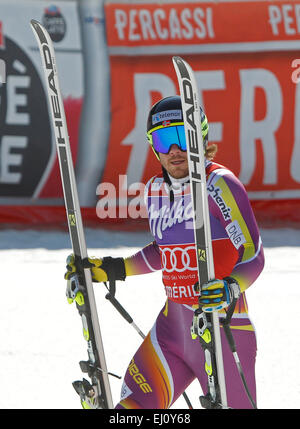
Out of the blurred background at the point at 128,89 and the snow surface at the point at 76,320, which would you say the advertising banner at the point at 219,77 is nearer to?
the blurred background at the point at 128,89

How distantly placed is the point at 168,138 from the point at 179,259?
477 millimetres

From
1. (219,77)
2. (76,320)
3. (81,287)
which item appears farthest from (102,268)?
(219,77)

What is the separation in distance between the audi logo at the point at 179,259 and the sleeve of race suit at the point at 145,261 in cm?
22

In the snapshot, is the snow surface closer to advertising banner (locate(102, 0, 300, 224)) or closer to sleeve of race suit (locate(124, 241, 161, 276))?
advertising banner (locate(102, 0, 300, 224))

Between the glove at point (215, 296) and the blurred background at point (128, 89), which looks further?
the blurred background at point (128, 89)

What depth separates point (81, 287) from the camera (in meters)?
3.66

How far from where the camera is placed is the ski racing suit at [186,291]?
3.40 m

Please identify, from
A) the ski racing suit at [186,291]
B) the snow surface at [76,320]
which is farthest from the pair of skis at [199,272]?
the snow surface at [76,320]

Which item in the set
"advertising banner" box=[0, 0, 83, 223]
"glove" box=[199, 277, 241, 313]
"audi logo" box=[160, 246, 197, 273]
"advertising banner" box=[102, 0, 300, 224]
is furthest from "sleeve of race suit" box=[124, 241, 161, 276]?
"advertising banner" box=[0, 0, 83, 223]

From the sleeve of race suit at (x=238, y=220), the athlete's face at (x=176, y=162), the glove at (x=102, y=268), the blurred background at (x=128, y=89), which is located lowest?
the glove at (x=102, y=268)

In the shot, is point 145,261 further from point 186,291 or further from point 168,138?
point 168,138

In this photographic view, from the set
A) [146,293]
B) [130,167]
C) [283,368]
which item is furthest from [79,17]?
[283,368]

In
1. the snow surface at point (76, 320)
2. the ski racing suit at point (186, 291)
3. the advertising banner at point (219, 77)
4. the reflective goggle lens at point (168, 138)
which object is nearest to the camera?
the ski racing suit at point (186, 291)
